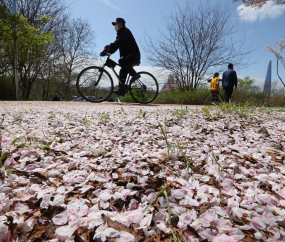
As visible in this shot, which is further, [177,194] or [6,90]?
[6,90]

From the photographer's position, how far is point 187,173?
3.82ft

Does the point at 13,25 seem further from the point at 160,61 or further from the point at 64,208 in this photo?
the point at 64,208

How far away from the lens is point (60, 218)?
0.81 metres

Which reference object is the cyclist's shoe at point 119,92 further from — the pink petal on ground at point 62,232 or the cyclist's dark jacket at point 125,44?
the pink petal on ground at point 62,232

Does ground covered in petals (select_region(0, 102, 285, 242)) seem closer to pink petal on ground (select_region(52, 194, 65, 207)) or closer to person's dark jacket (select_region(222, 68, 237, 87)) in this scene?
pink petal on ground (select_region(52, 194, 65, 207))

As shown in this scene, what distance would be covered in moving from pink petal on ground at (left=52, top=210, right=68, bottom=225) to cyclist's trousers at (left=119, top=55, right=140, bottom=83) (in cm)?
459

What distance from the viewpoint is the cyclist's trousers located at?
495 cm

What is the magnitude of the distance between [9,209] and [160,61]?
34.1ft

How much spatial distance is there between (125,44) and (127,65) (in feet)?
1.72

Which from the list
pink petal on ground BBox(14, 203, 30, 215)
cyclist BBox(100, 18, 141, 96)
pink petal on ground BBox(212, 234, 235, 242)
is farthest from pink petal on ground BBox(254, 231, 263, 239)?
cyclist BBox(100, 18, 141, 96)

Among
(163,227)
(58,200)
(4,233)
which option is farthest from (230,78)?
(4,233)

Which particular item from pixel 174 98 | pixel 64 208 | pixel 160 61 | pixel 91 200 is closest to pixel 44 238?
pixel 64 208

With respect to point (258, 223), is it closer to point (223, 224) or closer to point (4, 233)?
point (223, 224)

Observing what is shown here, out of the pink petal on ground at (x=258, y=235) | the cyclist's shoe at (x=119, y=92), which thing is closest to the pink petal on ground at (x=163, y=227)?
the pink petal on ground at (x=258, y=235)
